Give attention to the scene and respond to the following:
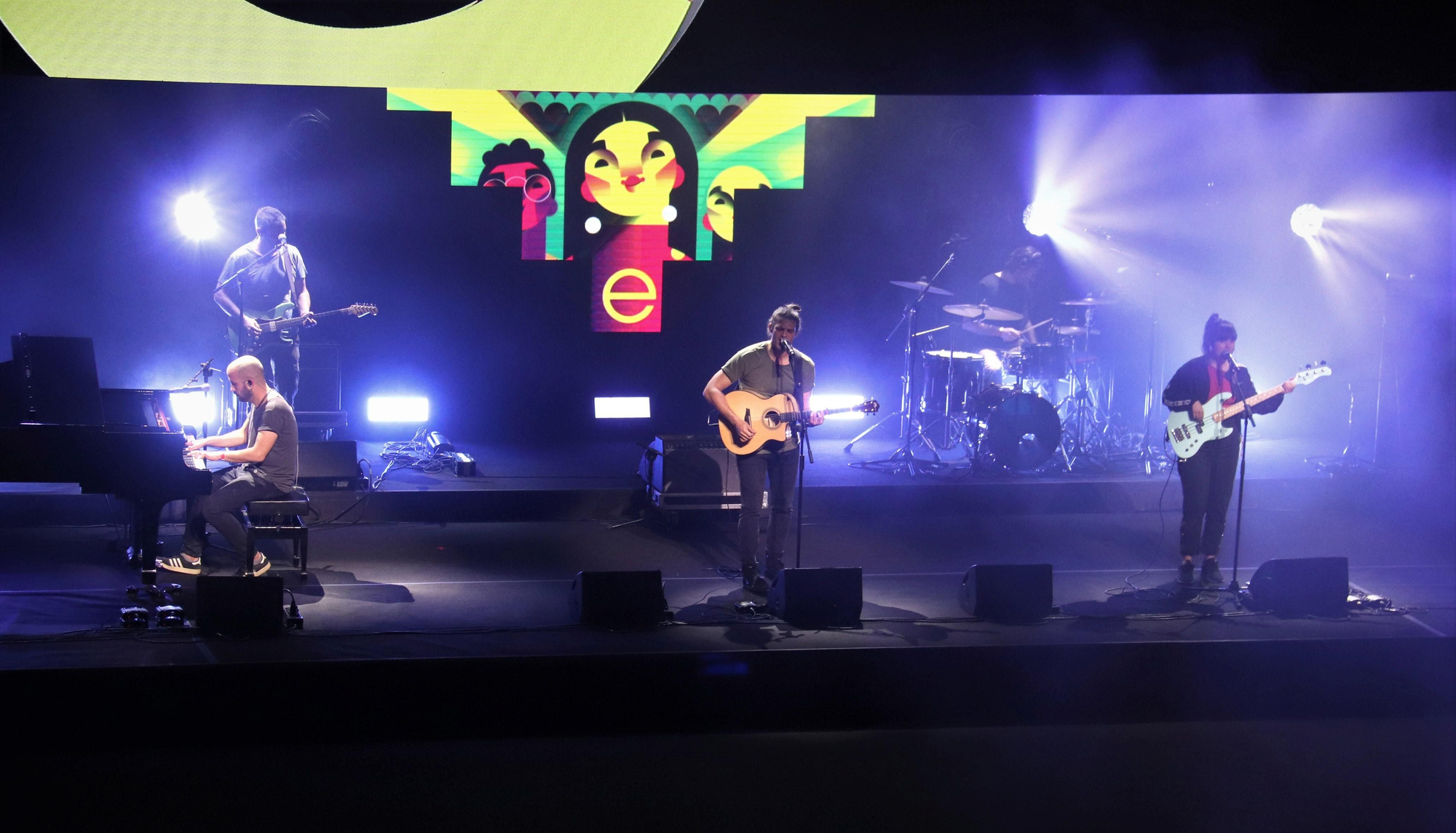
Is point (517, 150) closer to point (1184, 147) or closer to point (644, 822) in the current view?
point (1184, 147)

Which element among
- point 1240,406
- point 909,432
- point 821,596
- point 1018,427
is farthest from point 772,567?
point 1018,427

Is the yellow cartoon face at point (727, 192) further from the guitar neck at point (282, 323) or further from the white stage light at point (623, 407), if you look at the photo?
the guitar neck at point (282, 323)

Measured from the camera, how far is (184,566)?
6.88m

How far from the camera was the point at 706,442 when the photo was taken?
860 cm

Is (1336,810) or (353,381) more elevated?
(353,381)

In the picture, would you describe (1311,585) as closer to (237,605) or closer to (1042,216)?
(237,605)

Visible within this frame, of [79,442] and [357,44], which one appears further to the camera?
[79,442]

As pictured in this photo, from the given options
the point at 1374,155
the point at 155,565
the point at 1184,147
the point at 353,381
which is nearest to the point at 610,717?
the point at 155,565

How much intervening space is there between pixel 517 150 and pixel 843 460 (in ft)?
13.9

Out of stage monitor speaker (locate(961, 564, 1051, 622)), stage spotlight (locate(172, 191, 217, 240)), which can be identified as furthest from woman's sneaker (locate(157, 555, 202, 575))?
stage spotlight (locate(172, 191, 217, 240))

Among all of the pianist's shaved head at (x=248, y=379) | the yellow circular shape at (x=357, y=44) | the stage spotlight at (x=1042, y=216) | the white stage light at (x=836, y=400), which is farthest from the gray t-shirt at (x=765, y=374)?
the stage spotlight at (x=1042, y=216)

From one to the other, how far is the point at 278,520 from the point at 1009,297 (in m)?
6.67

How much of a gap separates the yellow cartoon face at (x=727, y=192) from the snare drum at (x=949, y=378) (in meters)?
2.44

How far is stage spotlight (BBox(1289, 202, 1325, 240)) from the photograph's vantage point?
480 inches
